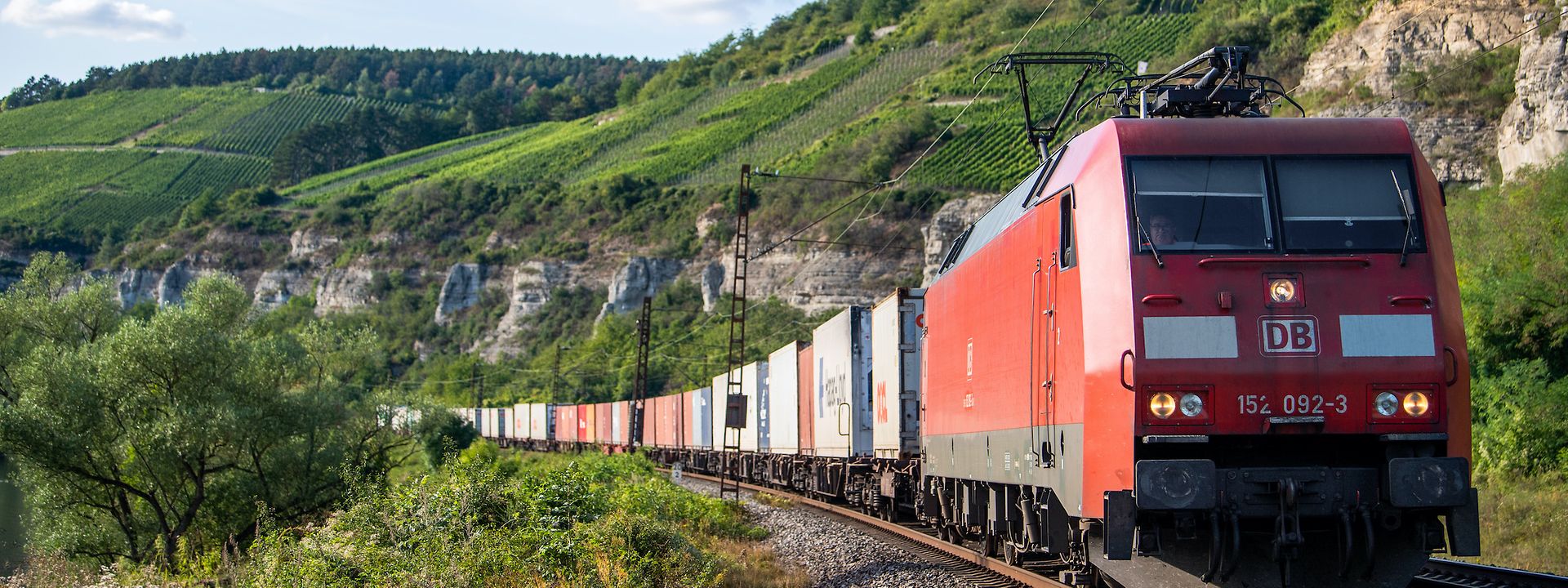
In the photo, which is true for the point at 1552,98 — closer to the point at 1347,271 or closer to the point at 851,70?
the point at 1347,271

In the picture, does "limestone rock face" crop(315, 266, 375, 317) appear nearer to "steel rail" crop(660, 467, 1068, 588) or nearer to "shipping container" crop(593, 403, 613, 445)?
"shipping container" crop(593, 403, 613, 445)

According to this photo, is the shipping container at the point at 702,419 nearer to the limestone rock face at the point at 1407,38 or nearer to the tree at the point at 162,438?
the tree at the point at 162,438

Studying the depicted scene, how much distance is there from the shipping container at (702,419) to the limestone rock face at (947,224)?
2926 cm

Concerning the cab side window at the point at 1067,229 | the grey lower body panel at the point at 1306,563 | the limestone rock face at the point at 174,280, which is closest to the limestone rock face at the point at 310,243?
the limestone rock face at the point at 174,280

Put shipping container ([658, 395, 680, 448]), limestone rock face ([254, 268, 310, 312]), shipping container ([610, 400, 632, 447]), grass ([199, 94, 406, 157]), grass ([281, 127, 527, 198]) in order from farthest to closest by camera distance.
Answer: grass ([199, 94, 406, 157]) < grass ([281, 127, 527, 198]) < limestone rock face ([254, 268, 310, 312]) < shipping container ([610, 400, 632, 447]) < shipping container ([658, 395, 680, 448])

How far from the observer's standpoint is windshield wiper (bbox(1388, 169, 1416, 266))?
8258 mm

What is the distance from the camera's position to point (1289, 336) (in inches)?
316

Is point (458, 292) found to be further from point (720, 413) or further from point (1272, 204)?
point (1272, 204)

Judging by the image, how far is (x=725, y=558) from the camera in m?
15.4

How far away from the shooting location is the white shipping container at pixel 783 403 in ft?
94.1

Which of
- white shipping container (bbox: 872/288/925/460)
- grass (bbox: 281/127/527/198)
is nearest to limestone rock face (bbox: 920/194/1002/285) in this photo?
white shipping container (bbox: 872/288/925/460)

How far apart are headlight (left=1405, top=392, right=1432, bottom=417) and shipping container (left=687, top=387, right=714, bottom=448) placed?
30571 mm

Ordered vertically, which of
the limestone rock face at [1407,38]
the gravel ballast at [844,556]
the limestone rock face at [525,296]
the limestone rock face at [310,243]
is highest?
the limestone rock face at [310,243]

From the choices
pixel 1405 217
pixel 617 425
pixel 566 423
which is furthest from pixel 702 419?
pixel 1405 217
